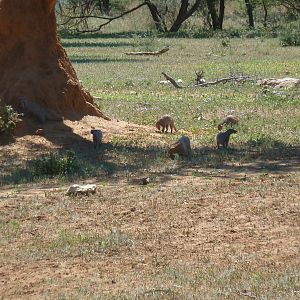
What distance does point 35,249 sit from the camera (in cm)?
751

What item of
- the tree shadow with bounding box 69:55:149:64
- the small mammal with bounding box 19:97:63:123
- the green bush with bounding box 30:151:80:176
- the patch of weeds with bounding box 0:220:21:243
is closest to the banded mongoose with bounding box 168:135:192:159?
the green bush with bounding box 30:151:80:176

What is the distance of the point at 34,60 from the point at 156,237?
21.5 feet

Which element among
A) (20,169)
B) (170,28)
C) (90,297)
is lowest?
(170,28)

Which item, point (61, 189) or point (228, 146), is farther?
point (228, 146)

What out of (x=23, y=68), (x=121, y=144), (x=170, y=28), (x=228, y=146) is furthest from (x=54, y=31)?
(x=170, y=28)

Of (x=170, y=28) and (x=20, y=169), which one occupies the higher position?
(x=20, y=169)

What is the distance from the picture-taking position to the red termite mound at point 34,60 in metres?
13.5

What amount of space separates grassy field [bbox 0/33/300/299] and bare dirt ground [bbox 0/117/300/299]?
1 centimetres

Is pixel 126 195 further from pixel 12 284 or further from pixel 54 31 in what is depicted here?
pixel 54 31

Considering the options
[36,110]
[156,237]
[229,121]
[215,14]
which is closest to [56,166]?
[36,110]

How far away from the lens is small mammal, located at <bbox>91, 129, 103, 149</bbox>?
1253 cm

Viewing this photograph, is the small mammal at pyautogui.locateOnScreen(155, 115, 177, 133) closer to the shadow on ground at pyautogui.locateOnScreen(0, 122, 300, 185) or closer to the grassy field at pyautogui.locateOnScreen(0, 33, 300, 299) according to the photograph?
the grassy field at pyautogui.locateOnScreen(0, 33, 300, 299)

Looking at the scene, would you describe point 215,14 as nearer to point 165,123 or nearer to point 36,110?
point 165,123

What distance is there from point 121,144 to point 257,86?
30.5 feet
